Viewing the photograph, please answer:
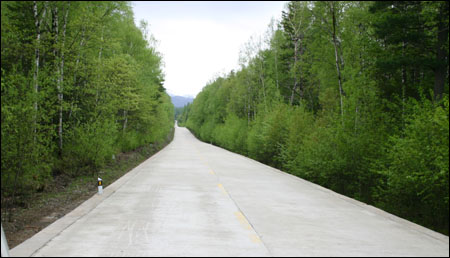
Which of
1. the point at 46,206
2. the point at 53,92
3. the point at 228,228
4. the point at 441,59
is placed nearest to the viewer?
the point at 228,228

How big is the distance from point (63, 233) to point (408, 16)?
58.6 feet

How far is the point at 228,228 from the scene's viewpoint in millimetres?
6840

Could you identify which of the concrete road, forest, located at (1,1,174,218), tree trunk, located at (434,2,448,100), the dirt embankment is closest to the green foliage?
the concrete road

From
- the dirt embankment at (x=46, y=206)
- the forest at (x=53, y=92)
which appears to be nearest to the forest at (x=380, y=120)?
the dirt embankment at (x=46, y=206)

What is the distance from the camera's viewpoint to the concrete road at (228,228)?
18.1 ft

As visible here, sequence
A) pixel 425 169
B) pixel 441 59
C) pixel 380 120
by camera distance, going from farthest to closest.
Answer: pixel 441 59 → pixel 380 120 → pixel 425 169

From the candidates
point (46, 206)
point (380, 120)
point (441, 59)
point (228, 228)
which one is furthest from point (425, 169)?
point (441, 59)

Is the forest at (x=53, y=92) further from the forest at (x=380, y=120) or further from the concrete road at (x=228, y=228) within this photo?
the forest at (x=380, y=120)

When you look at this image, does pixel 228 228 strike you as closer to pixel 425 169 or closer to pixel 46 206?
pixel 425 169

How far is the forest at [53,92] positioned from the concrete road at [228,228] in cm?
242

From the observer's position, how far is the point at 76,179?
53.2 feet

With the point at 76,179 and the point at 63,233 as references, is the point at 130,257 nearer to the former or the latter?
the point at 63,233

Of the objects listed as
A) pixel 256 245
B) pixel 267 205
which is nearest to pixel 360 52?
pixel 267 205

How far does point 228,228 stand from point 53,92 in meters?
11.9
